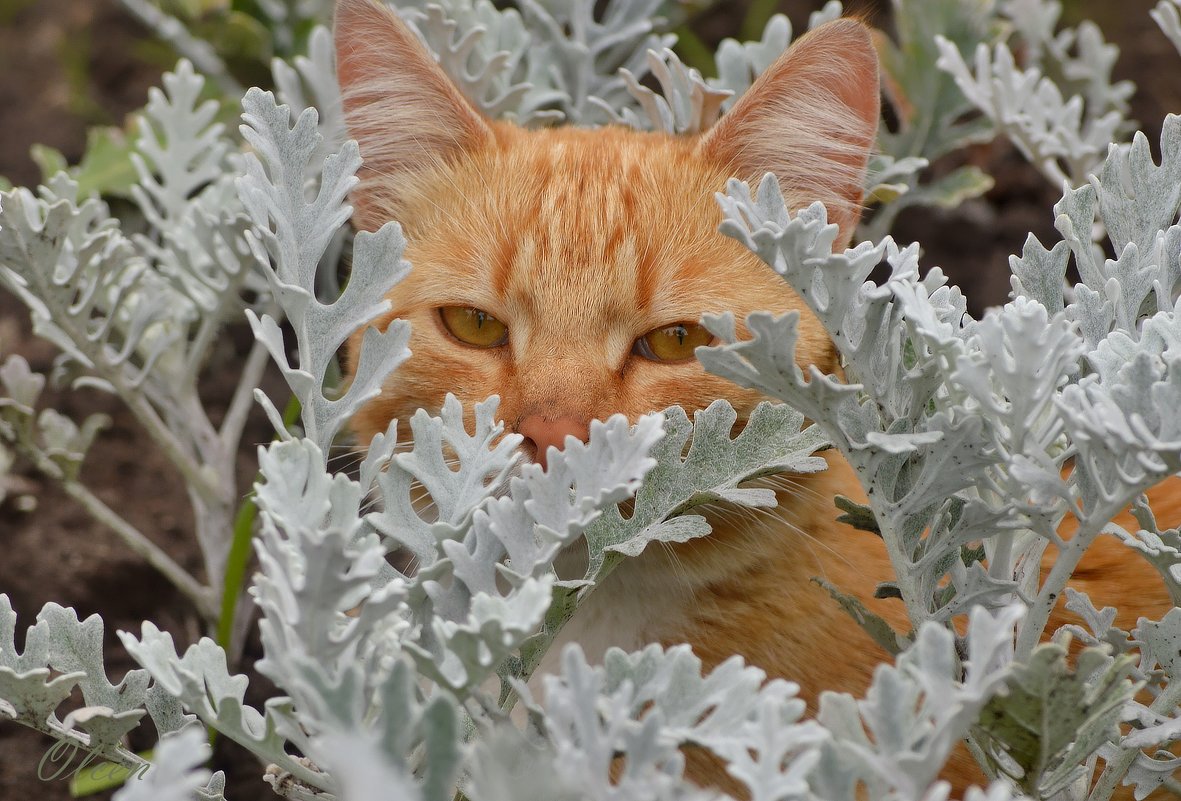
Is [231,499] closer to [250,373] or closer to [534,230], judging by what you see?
[250,373]

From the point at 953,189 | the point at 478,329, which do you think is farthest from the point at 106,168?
the point at 953,189

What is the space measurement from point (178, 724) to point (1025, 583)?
1001 millimetres

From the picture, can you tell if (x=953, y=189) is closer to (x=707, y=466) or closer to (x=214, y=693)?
(x=707, y=466)

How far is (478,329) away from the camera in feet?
6.11

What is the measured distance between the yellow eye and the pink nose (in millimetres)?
244

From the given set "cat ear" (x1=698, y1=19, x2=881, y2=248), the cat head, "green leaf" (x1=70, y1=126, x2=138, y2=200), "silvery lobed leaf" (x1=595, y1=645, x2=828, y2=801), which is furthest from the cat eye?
"green leaf" (x1=70, y1=126, x2=138, y2=200)

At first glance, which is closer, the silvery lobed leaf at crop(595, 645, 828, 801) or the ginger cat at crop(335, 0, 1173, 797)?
the silvery lobed leaf at crop(595, 645, 828, 801)

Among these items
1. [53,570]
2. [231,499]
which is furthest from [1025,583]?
[53,570]

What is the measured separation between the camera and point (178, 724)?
54.5 inches

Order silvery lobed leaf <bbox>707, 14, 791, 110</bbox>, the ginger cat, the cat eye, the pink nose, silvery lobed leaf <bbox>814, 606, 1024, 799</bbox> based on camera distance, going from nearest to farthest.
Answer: silvery lobed leaf <bbox>814, 606, 1024, 799</bbox> → the pink nose → the ginger cat → the cat eye → silvery lobed leaf <bbox>707, 14, 791, 110</bbox>

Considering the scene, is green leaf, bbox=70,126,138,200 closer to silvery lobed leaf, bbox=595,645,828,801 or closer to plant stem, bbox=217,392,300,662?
plant stem, bbox=217,392,300,662

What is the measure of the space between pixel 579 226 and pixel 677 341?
0.24 meters

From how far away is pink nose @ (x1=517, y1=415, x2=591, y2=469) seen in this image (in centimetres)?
156

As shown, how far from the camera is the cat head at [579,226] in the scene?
176 centimetres
